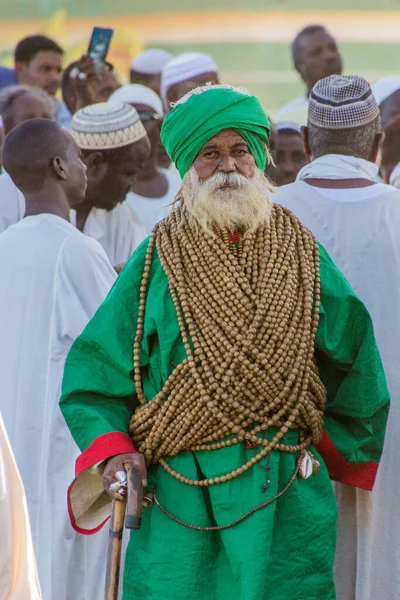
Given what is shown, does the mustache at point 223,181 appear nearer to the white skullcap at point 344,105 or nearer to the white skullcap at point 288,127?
the white skullcap at point 344,105

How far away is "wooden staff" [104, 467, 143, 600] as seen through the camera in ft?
15.3

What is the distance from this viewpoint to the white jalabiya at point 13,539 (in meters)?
3.19

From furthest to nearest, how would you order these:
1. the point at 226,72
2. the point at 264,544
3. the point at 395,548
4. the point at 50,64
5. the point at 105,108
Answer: the point at 226,72 < the point at 50,64 < the point at 105,108 < the point at 395,548 < the point at 264,544

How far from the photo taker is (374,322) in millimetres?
5641

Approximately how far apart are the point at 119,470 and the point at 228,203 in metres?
1.08

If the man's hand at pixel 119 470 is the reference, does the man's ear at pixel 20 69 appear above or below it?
above

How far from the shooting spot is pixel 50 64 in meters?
10.7

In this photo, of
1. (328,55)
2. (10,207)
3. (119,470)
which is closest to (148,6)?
(328,55)

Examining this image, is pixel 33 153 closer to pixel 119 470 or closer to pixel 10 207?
pixel 10 207

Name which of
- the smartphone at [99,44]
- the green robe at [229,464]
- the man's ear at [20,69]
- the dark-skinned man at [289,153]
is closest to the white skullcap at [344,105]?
the green robe at [229,464]

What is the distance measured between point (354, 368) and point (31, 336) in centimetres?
174

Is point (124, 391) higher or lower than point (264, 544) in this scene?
higher

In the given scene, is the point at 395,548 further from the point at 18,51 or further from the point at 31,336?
the point at 18,51

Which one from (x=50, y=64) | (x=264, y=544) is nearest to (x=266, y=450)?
(x=264, y=544)
